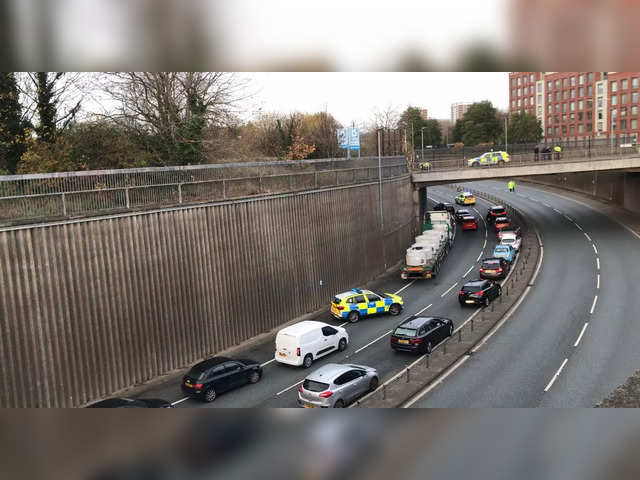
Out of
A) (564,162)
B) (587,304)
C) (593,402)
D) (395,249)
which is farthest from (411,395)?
(564,162)

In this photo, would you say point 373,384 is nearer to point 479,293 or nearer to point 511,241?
point 479,293

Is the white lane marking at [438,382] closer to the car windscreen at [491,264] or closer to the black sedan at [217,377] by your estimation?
the black sedan at [217,377]

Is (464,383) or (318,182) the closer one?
(464,383)

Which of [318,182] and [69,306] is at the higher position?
[318,182]

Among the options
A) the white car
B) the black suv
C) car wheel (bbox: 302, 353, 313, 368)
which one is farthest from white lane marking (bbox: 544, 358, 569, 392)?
the white car

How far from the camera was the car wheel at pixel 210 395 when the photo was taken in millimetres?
16078

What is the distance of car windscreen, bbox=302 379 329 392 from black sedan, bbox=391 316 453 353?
5.15m

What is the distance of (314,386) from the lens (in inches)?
590

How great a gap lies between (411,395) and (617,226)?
35.1 metres

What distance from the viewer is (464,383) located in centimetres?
1634

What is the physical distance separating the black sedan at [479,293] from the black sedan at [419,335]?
4.67 meters

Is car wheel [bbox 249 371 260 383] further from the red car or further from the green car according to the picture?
the green car

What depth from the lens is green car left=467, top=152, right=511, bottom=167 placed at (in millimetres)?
46469
